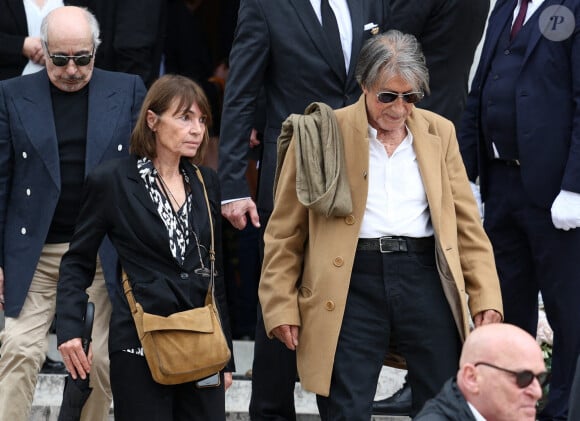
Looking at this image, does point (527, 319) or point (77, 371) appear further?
point (527, 319)

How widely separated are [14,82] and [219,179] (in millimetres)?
1007

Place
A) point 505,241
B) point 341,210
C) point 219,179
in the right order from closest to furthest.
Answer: point 341,210 → point 219,179 → point 505,241

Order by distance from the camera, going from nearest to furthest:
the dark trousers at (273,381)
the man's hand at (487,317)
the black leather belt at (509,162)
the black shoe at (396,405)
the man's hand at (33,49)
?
the man's hand at (487,317), the dark trousers at (273,381), the black leather belt at (509,162), the black shoe at (396,405), the man's hand at (33,49)

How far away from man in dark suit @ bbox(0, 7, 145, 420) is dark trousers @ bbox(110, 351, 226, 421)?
72cm

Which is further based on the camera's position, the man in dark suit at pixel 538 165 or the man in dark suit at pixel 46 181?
the man in dark suit at pixel 538 165

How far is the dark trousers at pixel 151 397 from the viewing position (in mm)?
5617

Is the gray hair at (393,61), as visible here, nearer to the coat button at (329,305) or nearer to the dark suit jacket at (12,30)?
the coat button at (329,305)

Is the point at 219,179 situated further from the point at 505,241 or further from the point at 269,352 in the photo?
the point at 505,241

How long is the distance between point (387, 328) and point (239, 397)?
Answer: 195 cm

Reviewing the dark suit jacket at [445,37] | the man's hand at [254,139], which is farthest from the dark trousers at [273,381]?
the dark suit jacket at [445,37]

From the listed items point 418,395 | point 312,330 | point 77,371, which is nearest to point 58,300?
point 77,371

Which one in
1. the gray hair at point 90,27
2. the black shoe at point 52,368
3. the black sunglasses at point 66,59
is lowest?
the black shoe at point 52,368

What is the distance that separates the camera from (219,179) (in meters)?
6.40

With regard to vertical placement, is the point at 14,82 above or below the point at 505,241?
above
